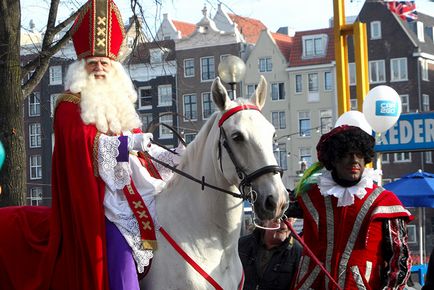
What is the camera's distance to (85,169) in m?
5.88

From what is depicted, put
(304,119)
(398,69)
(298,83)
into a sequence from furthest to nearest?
(298,83), (304,119), (398,69)

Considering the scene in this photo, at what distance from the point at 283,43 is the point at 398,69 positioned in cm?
846

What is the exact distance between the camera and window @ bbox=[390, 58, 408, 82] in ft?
186

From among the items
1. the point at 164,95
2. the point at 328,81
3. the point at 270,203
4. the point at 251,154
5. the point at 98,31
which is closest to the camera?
the point at 270,203

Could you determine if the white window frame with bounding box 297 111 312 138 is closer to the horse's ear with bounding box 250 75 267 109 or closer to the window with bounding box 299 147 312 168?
the window with bounding box 299 147 312 168

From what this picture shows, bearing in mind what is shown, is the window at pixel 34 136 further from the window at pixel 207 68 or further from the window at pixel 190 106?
the window at pixel 207 68

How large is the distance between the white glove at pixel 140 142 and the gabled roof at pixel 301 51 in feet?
170

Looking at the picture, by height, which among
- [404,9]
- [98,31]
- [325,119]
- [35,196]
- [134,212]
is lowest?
[35,196]

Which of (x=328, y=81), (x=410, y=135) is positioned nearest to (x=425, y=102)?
(x=328, y=81)

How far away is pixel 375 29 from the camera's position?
5859cm

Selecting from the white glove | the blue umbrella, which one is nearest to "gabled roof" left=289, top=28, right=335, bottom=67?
the blue umbrella

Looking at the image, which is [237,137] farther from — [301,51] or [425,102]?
[301,51]

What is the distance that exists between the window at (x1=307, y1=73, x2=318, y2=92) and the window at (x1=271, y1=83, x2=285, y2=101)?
1.86 meters

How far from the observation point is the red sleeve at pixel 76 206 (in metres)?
5.82
